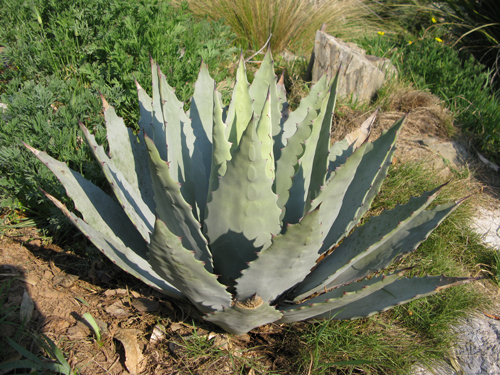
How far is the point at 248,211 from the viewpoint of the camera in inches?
51.9

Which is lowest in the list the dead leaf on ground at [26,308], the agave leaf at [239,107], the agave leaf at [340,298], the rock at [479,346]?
the rock at [479,346]

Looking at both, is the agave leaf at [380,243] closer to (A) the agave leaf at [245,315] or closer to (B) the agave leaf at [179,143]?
(A) the agave leaf at [245,315]

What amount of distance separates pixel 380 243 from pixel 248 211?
1.78 ft

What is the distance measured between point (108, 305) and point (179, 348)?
46cm

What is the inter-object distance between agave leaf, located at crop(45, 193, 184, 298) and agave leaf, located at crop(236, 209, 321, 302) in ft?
1.21

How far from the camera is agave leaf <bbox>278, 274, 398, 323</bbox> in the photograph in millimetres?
1294

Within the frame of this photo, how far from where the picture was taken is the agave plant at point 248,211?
4.09 feet

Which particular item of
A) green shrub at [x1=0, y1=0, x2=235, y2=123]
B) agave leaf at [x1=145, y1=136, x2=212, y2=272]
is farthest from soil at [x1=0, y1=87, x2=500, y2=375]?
green shrub at [x1=0, y1=0, x2=235, y2=123]

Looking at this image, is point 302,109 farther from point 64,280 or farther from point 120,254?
point 64,280

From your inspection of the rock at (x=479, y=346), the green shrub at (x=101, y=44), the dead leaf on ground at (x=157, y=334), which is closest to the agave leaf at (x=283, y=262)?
the dead leaf on ground at (x=157, y=334)

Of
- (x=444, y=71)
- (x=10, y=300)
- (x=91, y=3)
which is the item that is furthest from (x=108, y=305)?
(x=444, y=71)

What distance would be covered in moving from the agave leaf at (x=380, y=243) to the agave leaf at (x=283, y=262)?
18cm

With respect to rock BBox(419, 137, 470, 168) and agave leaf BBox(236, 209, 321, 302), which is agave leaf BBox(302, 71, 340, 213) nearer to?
agave leaf BBox(236, 209, 321, 302)

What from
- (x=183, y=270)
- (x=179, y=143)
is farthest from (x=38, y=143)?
(x=183, y=270)
